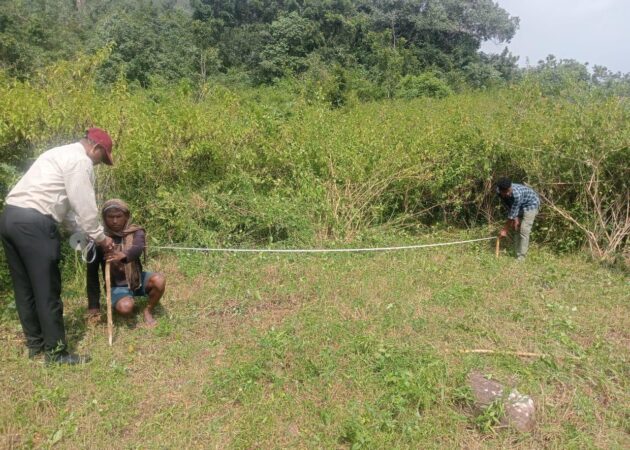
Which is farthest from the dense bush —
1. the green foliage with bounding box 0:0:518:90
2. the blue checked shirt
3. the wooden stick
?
the green foliage with bounding box 0:0:518:90

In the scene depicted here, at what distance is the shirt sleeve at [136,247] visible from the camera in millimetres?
3930

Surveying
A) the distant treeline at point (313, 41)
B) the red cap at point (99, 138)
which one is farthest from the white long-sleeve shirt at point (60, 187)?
the distant treeline at point (313, 41)

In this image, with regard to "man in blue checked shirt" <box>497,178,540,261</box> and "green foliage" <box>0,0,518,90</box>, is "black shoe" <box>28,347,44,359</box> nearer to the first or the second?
"man in blue checked shirt" <box>497,178,540,261</box>

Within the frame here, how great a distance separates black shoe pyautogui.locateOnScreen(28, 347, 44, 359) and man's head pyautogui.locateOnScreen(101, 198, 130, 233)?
3.42 ft

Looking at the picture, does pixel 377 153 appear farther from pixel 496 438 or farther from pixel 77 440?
pixel 77 440

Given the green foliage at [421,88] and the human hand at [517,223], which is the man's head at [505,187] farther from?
the green foliage at [421,88]

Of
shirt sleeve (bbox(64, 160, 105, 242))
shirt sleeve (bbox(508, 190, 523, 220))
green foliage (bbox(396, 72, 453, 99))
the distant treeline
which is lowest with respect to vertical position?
shirt sleeve (bbox(508, 190, 523, 220))

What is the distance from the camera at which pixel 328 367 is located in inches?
138

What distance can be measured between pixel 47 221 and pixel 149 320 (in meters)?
1.27

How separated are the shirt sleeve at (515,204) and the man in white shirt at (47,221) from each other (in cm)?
478

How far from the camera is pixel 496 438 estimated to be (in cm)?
296

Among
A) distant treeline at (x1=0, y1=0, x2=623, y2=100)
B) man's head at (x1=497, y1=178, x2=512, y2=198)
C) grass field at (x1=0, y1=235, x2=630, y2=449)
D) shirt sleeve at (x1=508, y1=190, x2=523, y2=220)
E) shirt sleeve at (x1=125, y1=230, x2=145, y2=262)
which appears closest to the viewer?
grass field at (x1=0, y1=235, x2=630, y2=449)

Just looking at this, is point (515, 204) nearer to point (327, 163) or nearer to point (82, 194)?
point (327, 163)

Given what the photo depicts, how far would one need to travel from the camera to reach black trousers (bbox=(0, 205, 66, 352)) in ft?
10.7
